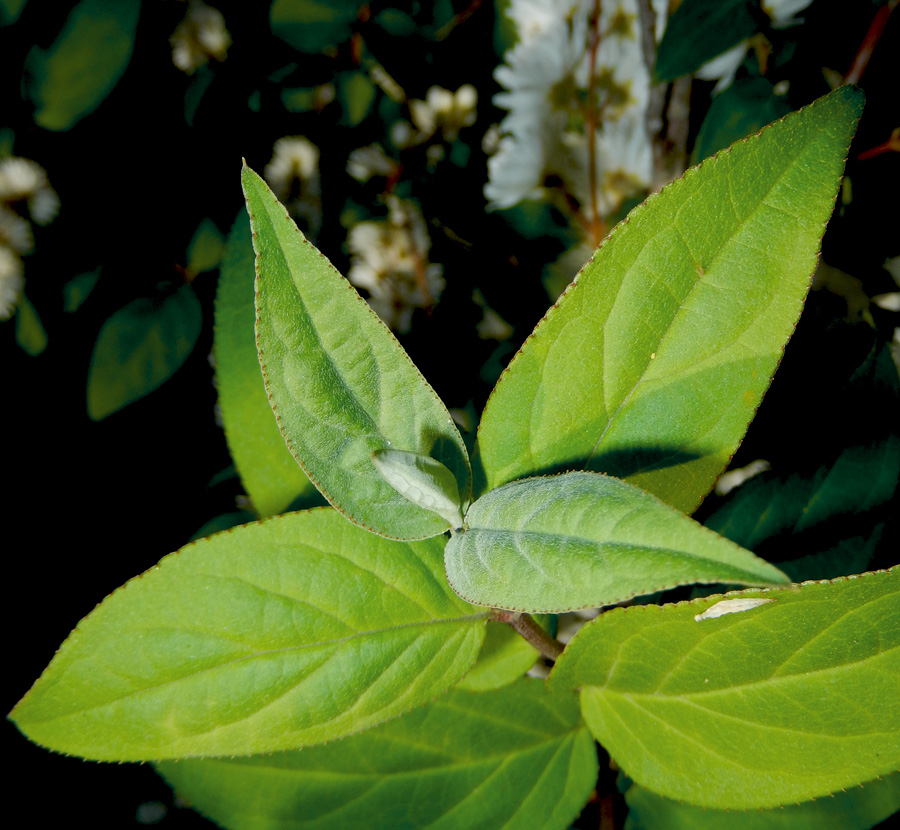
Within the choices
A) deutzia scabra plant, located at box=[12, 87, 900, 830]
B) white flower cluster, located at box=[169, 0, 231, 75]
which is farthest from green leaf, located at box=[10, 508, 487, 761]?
white flower cluster, located at box=[169, 0, 231, 75]

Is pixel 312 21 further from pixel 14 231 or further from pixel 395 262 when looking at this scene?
pixel 14 231

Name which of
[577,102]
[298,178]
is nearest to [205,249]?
[298,178]

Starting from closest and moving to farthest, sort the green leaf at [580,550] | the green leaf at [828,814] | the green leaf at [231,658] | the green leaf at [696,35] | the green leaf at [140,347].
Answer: the green leaf at [580,550], the green leaf at [231,658], the green leaf at [828,814], the green leaf at [696,35], the green leaf at [140,347]

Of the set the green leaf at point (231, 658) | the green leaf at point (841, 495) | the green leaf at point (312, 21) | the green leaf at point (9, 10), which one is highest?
the green leaf at point (9, 10)

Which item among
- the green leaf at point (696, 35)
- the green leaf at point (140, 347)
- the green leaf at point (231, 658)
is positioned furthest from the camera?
the green leaf at point (140, 347)

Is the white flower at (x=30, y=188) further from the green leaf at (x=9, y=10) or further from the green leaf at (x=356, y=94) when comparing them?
the green leaf at (x=356, y=94)

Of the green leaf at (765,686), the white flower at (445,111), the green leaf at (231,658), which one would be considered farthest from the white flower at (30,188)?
the green leaf at (765,686)

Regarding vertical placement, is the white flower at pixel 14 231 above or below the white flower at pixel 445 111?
above
